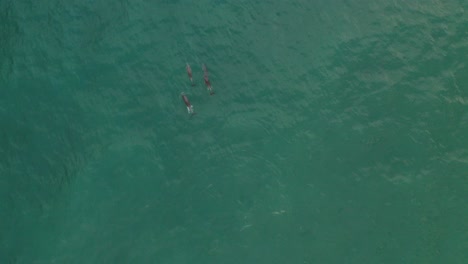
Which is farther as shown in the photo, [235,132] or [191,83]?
[191,83]

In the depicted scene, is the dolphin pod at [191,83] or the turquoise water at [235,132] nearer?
the turquoise water at [235,132]

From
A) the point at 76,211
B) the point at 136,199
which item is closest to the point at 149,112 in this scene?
the point at 136,199

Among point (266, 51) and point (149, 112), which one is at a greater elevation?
point (266, 51)

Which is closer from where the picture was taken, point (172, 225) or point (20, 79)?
point (172, 225)

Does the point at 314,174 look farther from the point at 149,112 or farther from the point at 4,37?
the point at 4,37

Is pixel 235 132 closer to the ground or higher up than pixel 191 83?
closer to the ground

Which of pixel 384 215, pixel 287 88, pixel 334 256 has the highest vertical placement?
pixel 287 88

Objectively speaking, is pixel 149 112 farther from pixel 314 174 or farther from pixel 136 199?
pixel 314 174

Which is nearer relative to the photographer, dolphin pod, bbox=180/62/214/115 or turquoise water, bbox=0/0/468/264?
turquoise water, bbox=0/0/468/264
